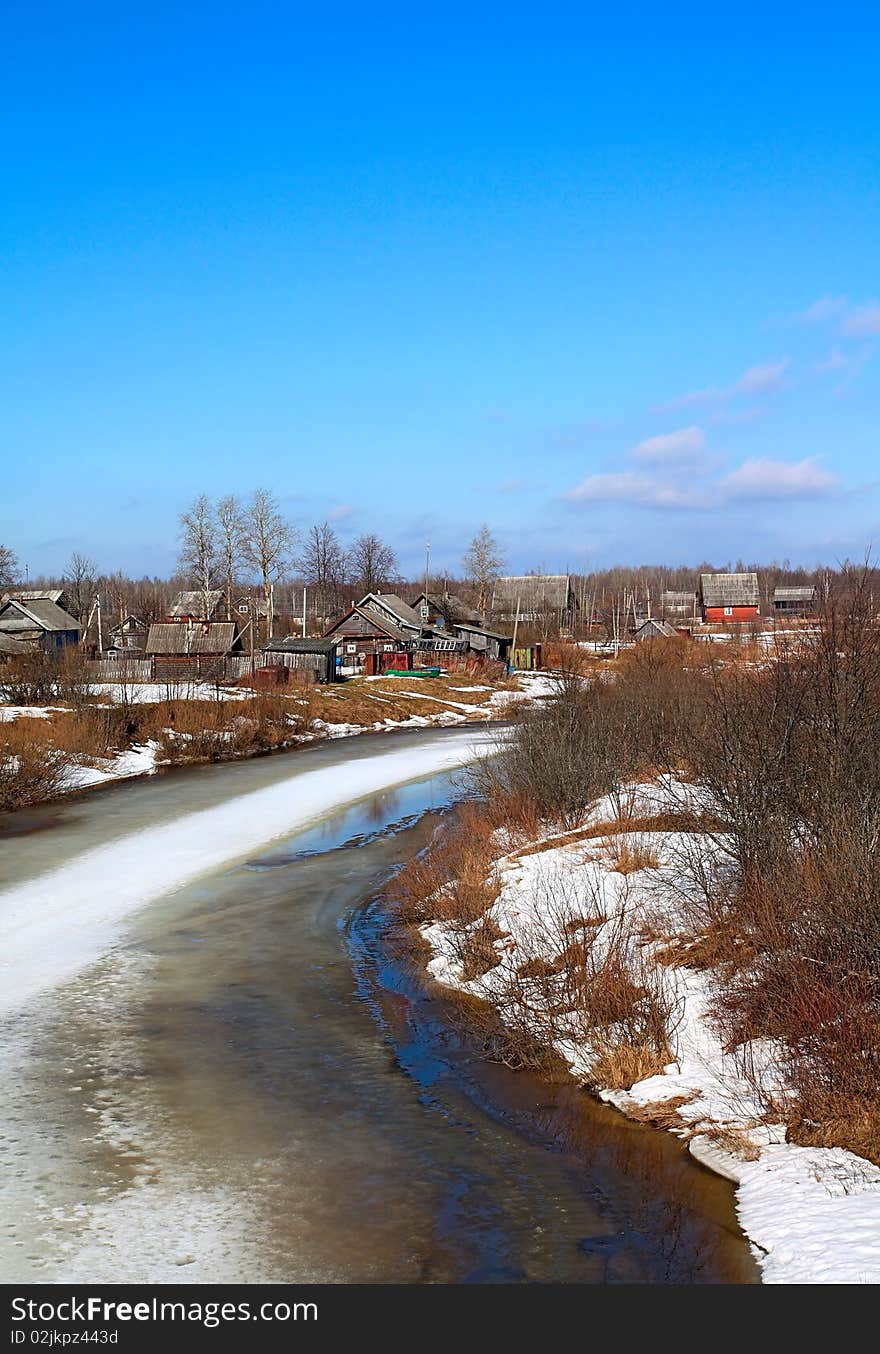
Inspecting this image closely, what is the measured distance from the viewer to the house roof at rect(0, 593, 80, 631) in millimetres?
76500

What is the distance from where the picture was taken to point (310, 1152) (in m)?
7.81

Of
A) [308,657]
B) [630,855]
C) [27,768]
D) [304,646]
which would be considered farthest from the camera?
[308,657]

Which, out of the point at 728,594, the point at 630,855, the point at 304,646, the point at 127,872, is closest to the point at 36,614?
the point at 304,646

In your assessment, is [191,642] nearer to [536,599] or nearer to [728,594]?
[536,599]

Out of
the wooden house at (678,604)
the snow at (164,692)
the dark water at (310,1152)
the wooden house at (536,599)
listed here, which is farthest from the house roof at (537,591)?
the dark water at (310,1152)

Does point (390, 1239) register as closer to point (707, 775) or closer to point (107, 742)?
point (707, 775)

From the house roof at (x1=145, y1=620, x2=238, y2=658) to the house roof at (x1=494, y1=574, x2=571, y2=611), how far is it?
1757 inches

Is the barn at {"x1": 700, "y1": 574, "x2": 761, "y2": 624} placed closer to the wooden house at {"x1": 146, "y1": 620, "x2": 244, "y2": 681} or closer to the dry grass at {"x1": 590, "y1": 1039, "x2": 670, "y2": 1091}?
the wooden house at {"x1": 146, "y1": 620, "x2": 244, "y2": 681}

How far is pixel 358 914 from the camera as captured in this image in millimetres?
14953

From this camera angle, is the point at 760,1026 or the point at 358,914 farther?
the point at 358,914

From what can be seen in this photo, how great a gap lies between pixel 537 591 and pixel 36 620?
44.7 metres

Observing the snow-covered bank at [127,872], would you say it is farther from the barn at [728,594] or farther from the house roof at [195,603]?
the barn at [728,594]

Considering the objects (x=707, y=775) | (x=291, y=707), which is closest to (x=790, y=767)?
(x=707, y=775)

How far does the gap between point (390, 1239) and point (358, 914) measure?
8428 millimetres
